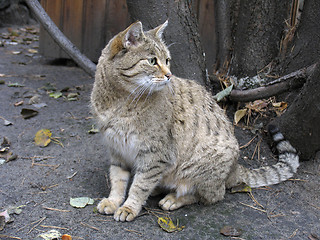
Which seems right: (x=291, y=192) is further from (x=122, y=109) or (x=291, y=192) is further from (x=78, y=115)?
(x=78, y=115)

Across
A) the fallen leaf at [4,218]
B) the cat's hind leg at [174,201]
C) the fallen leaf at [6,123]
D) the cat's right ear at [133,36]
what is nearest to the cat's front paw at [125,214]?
the cat's hind leg at [174,201]

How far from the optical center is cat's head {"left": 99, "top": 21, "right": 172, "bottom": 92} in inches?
110

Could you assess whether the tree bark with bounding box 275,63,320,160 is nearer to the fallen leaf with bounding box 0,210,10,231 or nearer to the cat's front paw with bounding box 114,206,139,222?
the cat's front paw with bounding box 114,206,139,222

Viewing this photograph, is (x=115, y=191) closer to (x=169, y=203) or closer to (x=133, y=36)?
(x=169, y=203)

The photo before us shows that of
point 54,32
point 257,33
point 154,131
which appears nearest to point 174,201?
point 154,131

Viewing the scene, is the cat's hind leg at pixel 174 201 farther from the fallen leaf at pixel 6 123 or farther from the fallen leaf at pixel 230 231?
the fallen leaf at pixel 6 123

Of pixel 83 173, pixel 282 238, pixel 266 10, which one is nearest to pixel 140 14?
pixel 266 10

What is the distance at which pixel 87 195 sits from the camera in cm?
318

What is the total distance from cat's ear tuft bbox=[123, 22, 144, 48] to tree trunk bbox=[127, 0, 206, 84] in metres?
1.08

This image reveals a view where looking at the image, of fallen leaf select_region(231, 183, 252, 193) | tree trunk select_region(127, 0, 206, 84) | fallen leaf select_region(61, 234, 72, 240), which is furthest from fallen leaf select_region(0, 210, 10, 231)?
tree trunk select_region(127, 0, 206, 84)

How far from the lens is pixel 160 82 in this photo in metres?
2.79

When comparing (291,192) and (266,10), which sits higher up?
(266,10)

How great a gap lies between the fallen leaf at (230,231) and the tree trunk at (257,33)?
2183 millimetres

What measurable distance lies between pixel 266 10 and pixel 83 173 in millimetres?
2805
